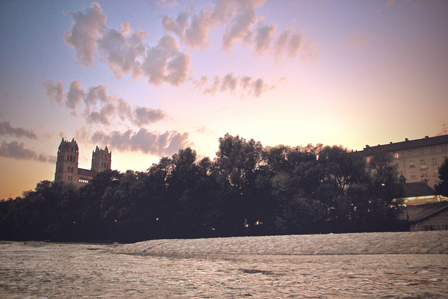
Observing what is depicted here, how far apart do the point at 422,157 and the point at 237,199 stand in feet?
227

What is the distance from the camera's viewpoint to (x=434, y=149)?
83.3 m

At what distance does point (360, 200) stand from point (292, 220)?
9.09 meters

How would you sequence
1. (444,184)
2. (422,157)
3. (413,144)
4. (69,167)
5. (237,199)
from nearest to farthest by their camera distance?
(237,199) < (444,184) < (422,157) < (413,144) < (69,167)

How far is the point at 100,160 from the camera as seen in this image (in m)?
190

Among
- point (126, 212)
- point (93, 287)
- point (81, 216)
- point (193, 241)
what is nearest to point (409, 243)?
point (193, 241)

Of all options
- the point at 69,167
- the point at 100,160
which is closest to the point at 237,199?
the point at 69,167

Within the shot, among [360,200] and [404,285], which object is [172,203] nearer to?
[360,200]

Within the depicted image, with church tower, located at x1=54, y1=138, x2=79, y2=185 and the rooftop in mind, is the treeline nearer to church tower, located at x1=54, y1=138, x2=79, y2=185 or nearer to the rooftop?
the rooftop

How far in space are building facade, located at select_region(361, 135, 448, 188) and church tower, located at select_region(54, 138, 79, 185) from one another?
145m

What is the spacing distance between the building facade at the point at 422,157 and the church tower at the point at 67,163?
145 meters

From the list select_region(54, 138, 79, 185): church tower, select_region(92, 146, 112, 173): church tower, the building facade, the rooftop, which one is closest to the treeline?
the building facade

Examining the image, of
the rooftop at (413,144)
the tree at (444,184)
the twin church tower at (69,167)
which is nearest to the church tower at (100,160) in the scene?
the twin church tower at (69,167)

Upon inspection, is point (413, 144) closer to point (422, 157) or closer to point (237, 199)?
point (422, 157)

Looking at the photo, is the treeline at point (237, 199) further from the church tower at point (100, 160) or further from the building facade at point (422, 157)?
the church tower at point (100, 160)
